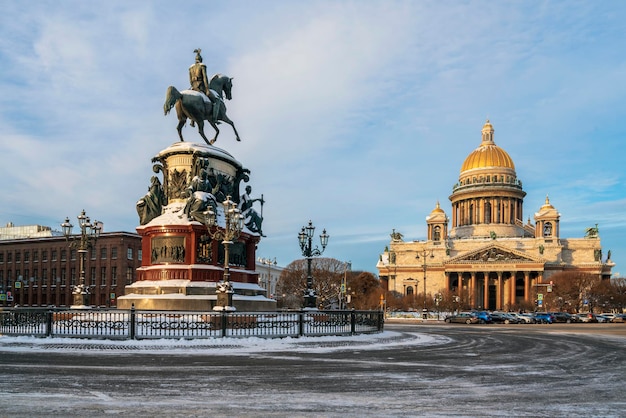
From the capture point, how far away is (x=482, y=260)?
5226 inches

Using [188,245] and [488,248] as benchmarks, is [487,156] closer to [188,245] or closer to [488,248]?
[488,248]

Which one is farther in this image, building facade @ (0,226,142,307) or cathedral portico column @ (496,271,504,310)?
cathedral portico column @ (496,271,504,310)

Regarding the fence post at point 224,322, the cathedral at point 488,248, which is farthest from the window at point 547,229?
the fence post at point 224,322

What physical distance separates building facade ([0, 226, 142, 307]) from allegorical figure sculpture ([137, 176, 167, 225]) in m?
53.7

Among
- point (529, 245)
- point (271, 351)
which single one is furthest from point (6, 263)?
point (529, 245)

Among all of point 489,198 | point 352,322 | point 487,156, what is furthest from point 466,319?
point 487,156

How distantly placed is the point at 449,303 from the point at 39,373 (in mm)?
91201

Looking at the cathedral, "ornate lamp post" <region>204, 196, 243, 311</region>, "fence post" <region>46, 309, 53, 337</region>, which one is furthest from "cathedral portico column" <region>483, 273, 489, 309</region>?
"fence post" <region>46, 309, 53, 337</region>

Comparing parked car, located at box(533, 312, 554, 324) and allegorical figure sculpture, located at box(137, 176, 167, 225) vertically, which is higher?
allegorical figure sculpture, located at box(137, 176, 167, 225)

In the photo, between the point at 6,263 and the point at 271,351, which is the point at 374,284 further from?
the point at 271,351

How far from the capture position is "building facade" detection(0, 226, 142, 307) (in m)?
86.1

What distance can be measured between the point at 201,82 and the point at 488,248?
108m

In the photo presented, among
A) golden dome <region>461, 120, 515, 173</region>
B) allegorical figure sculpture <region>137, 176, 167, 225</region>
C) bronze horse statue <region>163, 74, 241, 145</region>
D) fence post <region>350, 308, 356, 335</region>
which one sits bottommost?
fence post <region>350, 308, 356, 335</region>

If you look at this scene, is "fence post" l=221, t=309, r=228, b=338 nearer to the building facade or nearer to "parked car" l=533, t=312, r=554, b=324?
"parked car" l=533, t=312, r=554, b=324
